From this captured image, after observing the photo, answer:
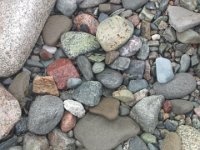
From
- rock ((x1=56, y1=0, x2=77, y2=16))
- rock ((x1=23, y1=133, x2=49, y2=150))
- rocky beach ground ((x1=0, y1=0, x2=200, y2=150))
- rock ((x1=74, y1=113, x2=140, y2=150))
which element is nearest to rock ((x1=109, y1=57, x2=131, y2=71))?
rocky beach ground ((x1=0, y1=0, x2=200, y2=150))

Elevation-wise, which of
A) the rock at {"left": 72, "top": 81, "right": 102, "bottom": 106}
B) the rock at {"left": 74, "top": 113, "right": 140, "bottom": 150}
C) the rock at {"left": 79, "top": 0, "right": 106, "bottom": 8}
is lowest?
the rock at {"left": 74, "top": 113, "right": 140, "bottom": 150}

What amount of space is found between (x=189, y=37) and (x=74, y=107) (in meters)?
0.62

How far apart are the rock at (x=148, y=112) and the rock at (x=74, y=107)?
0.23 metres

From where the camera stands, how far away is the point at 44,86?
203 cm

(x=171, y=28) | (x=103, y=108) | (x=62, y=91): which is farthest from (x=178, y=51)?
(x=62, y=91)

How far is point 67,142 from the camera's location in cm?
195

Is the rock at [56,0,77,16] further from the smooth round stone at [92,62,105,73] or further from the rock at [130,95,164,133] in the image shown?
the rock at [130,95,164,133]

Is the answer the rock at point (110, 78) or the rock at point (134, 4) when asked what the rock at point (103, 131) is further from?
the rock at point (134, 4)

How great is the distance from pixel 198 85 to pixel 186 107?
0.45ft

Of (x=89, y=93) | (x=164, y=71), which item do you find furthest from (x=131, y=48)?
(x=89, y=93)

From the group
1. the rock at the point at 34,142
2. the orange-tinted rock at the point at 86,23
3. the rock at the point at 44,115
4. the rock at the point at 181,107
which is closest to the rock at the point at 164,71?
the rock at the point at 181,107

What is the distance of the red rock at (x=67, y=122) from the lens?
197 cm

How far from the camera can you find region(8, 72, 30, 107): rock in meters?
2.00

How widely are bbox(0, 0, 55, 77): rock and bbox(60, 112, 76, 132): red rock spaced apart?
32 cm
